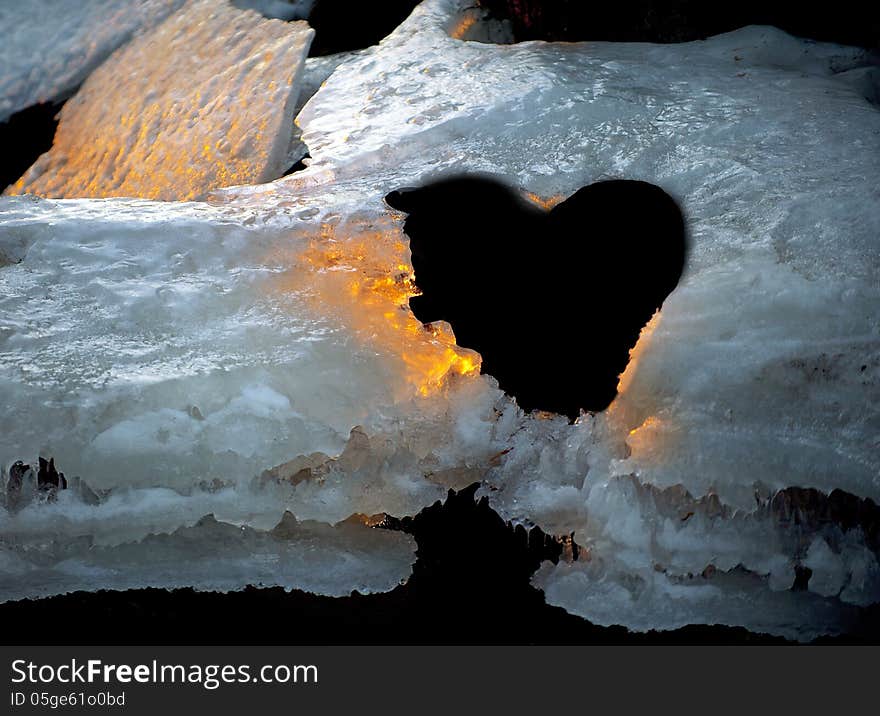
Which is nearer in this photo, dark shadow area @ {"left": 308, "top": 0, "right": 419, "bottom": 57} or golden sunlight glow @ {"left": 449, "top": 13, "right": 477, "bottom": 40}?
golden sunlight glow @ {"left": 449, "top": 13, "right": 477, "bottom": 40}

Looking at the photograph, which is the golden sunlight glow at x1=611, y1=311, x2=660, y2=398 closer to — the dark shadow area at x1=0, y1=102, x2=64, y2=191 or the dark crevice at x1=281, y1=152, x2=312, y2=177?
the dark crevice at x1=281, y1=152, x2=312, y2=177

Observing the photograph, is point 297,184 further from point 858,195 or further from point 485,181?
point 858,195

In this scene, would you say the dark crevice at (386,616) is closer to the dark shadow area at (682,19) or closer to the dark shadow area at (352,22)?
the dark shadow area at (682,19)

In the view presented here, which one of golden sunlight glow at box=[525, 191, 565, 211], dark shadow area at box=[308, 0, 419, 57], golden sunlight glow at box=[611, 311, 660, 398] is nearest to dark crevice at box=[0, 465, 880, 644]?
golden sunlight glow at box=[611, 311, 660, 398]

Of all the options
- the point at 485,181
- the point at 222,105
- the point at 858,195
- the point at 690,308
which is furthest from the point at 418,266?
the point at 222,105

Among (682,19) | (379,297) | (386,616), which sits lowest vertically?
(386,616)

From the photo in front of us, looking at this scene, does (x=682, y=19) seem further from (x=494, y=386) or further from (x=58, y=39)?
(x=58, y=39)

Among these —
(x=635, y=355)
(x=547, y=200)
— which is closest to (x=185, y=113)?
(x=547, y=200)
